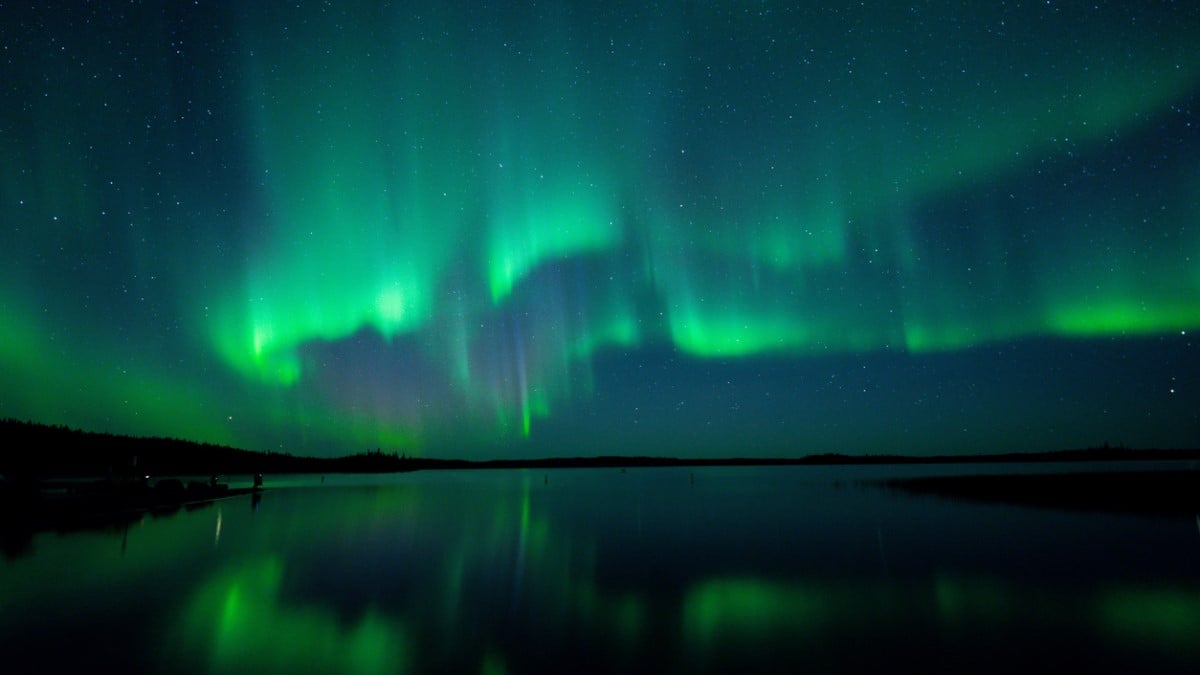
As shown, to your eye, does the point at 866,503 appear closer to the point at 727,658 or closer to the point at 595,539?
the point at 595,539

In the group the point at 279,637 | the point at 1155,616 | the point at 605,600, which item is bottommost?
the point at 1155,616

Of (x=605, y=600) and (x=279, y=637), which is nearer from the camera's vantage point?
(x=279, y=637)

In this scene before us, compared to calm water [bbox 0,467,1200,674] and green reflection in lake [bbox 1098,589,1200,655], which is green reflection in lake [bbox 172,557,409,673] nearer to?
calm water [bbox 0,467,1200,674]

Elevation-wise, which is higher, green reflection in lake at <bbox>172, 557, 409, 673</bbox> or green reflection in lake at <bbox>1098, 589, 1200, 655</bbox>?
green reflection in lake at <bbox>172, 557, 409, 673</bbox>

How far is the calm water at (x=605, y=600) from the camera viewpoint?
1261cm

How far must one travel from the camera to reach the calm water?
12.6 metres

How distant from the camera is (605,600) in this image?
1784 cm

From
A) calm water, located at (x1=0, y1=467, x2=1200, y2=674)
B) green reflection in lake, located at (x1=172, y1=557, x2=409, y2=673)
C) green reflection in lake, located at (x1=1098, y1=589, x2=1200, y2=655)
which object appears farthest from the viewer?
green reflection in lake, located at (x1=1098, y1=589, x2=1200, y2=655)

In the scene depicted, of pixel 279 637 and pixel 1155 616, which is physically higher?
pixel 279 637

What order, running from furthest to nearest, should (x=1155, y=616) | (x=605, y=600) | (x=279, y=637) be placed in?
(x=605, y=600), (x=1155, y=616), (x=279, y=637)

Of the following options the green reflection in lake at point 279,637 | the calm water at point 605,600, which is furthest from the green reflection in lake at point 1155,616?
the green reflection in lake at point 279,637

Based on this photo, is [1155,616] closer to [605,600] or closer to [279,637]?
[605,600]

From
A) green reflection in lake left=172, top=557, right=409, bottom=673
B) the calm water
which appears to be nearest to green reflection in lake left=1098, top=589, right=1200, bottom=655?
the calm water

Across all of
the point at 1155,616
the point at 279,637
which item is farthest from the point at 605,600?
the point at 1155,616
